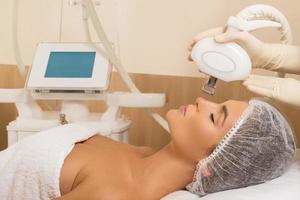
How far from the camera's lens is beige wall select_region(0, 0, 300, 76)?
1732 millimetres

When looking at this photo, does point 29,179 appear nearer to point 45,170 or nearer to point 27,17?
point 45,170

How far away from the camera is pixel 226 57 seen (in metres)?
1.12

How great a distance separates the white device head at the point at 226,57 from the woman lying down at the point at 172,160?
0.10 meters

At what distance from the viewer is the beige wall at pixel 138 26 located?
5.68ft

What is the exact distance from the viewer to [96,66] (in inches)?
58.4

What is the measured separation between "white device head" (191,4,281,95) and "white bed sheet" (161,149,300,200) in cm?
27

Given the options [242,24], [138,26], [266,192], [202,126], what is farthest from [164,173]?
[138,26]

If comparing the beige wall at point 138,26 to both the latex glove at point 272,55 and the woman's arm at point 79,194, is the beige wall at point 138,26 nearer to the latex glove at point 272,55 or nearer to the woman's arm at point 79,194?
the latex glove at point 272,55

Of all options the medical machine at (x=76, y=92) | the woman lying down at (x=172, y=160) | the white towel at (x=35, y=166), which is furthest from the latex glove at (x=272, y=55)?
the white towel at (x=35, y=166)

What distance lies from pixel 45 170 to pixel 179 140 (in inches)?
14.2

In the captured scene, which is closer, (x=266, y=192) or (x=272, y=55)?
(x=266, y=192)

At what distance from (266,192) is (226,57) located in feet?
1.11

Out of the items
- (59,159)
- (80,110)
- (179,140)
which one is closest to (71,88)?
(80,110)

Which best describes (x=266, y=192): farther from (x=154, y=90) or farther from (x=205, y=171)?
(x=154, y=90)
